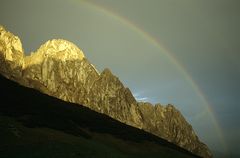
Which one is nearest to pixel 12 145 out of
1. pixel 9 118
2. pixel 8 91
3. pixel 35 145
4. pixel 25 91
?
pixel 35 145

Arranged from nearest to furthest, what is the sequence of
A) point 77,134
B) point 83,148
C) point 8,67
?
point 83,148 → point 77,134 → point 8,67

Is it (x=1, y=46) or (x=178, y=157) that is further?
(x=1, y=46)

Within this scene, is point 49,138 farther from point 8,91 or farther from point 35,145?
point 8,91

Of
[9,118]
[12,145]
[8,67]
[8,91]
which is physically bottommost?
[12,145]

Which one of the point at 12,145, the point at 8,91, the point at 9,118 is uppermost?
the point at 8,91

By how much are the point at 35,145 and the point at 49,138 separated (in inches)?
351

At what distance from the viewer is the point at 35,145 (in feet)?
167

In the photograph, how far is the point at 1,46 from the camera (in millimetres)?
197500

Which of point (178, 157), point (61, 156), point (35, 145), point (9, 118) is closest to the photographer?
point (61, 156)

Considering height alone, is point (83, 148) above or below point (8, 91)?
below

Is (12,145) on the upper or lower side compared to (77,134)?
lower

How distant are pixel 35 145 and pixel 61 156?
5663 mm

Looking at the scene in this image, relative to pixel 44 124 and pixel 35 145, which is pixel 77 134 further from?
pixel 35 145

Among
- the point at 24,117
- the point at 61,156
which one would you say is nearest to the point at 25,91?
the point at 24,117
